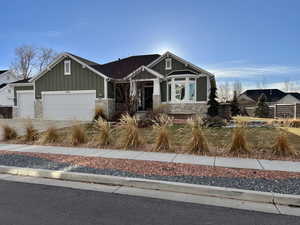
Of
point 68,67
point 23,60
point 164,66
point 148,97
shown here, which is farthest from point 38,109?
point 23,60

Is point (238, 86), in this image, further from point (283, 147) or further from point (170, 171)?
point (170, 171)

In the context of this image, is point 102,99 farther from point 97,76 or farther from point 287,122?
point 287,122

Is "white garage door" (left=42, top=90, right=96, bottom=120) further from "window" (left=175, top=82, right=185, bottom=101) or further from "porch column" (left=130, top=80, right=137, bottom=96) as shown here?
"window" (left=175, top=82, right=185, bottom=101)

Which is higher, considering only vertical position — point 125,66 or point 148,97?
point 125,66

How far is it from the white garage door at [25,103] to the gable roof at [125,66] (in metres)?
7.35

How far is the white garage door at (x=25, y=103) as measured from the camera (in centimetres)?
2209

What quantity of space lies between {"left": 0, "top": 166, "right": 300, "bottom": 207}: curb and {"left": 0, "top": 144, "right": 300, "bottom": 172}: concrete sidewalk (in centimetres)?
184

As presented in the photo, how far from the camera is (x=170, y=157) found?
706 cm

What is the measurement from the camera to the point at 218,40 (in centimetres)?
1877

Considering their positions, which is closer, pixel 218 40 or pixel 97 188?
pixel 97 188

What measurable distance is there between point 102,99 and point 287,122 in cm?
1435

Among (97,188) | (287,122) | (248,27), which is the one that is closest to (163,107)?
(248,27)

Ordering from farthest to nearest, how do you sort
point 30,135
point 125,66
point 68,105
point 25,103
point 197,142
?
point 125,66 < point 25,103 < point 68,105 < point 30,135 < point 197,142

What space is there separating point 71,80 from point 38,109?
4.52 m
